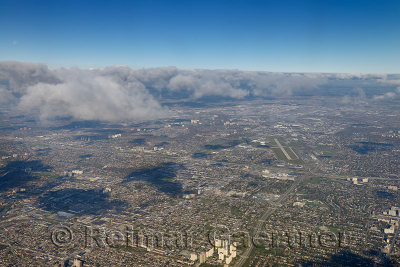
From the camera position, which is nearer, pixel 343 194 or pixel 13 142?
pixel 343 194

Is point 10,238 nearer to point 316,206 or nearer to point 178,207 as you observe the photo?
point 178,207

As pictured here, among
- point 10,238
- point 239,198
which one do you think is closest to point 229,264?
point 239,198
